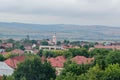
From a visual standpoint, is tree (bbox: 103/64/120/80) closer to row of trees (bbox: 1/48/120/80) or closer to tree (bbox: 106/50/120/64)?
row of trees (bbox: 1/48/120/80)

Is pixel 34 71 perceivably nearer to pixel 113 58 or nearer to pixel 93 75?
pixel 113 58

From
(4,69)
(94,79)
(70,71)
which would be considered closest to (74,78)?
(94,79)

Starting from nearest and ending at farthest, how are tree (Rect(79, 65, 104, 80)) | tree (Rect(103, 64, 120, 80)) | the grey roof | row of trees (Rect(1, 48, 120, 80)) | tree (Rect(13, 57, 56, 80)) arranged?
tree (Rect(79, 65, 104, 80)) < row of trees (Rect(1, 48, 120, 80)) < tree (Rect(103, 64, 120, 80)) < tree (Rect(13, 57, 56, 80)) < the grey roof

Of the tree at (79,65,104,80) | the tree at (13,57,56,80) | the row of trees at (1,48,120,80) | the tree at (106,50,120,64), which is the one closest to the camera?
the tree at (79,65,104,80)

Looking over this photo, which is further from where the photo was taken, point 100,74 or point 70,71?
point 70,71

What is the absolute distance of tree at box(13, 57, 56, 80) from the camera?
4756 cm

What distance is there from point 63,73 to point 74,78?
565 centimetres

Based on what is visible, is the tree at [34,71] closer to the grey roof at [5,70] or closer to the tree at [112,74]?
the grey roof at [5,70]

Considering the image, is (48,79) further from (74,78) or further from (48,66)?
(74,78)

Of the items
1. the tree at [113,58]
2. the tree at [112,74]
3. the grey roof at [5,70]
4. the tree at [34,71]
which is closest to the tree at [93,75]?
the tree at [112,74]

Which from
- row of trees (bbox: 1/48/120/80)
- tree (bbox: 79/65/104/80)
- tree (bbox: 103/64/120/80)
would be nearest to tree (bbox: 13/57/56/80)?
row of trees (bbox: 1/48/120/80)

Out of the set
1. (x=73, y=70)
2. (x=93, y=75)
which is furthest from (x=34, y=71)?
(x=93, y=75)

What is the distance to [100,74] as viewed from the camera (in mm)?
37812

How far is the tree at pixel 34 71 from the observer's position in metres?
47.6
